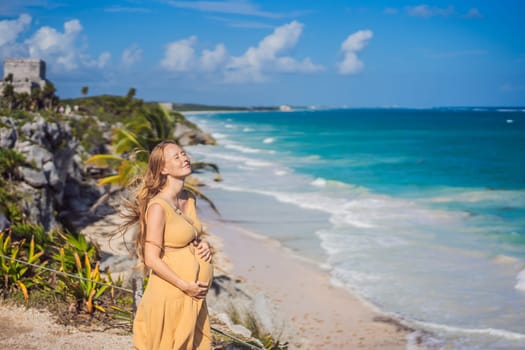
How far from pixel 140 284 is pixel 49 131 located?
1222cm

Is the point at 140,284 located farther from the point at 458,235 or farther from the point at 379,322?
the point at 458,235

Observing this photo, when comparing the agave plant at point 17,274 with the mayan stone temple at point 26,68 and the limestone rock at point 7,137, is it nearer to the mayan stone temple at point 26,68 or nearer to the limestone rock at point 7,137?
the limestone rock at point 7,137

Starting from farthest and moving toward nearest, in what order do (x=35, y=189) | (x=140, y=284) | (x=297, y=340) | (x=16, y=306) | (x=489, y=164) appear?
(x=489, y=164) → (x=35, y=189) → (x=297, y=340) → (x=16, y=306) → (x=140, y=284)

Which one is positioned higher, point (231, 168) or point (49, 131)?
point (49, 131)

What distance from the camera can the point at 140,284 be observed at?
5121mm

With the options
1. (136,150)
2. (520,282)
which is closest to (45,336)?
(136,150)

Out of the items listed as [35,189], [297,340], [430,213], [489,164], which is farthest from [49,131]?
[489,164]

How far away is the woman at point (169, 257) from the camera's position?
3201 millimetres

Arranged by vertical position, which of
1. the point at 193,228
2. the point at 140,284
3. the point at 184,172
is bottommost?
the point at 140,284

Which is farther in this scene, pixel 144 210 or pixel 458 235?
pixel 458 235

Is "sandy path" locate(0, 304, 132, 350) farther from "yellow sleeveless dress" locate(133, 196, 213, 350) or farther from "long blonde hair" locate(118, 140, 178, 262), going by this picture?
"long blonde hair" locate(118, 140, 178, 262)

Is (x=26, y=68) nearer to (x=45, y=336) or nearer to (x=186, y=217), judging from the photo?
(x=45, y=336)

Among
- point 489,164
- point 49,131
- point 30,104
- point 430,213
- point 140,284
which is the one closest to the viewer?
point 140,284

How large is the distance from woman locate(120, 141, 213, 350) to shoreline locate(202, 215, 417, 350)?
577 centimetres
